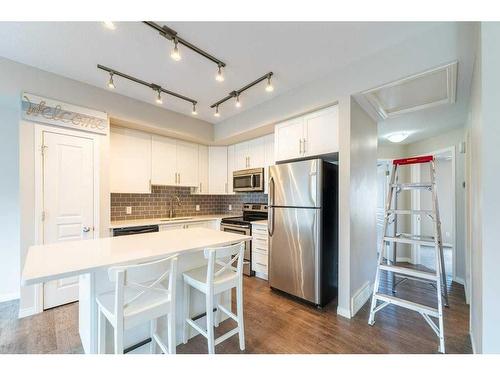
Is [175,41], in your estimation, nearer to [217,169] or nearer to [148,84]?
[148,84]

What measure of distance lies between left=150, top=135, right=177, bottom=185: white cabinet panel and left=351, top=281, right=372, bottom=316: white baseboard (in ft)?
10.5

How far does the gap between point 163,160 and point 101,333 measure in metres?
2.73

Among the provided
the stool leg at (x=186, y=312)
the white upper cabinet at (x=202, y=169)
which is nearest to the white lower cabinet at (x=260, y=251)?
the white upper cabinet at (x=202, y=169)

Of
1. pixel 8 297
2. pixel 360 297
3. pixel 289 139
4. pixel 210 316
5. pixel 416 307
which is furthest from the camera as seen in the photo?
pixel 289 139

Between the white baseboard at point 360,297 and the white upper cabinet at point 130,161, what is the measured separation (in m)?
3.25

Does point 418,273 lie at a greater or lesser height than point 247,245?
greater

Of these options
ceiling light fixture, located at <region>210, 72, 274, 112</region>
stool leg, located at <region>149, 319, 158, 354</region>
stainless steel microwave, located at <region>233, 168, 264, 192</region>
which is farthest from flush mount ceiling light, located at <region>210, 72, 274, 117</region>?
stool leg, located at <region>149, 319, 158, 354</region>

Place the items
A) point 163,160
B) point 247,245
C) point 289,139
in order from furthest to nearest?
1. point 163,160
2. point 247,245
3. point 289,139

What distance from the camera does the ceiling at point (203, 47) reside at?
5.85ft

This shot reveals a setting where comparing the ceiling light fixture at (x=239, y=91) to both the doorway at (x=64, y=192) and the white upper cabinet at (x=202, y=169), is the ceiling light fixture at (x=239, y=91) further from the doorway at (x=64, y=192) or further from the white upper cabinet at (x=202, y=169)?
the doorway at (x=64, y=192)

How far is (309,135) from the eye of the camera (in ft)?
8.95

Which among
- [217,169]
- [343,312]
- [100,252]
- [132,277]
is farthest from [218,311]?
[217,169]

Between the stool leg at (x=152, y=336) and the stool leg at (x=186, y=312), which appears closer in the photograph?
the stool leg at (x=152, y=336)
